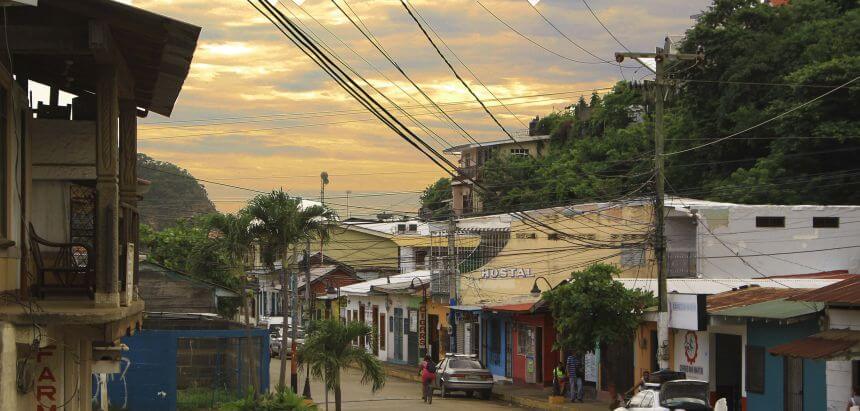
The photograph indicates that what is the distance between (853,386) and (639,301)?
10698 millimetres

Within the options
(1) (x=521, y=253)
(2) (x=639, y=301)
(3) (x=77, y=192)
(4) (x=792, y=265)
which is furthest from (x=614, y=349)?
(3) (x=77, y=192)

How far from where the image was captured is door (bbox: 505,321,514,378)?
49.2m

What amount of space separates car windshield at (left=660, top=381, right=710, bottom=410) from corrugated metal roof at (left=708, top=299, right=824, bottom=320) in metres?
2.71

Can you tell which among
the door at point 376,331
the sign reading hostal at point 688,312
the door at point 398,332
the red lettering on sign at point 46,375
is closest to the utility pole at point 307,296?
the door at point 376,331

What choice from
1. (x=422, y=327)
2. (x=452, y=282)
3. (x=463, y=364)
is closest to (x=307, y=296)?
(x=452, y=282)

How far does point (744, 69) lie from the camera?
6166 centimetres

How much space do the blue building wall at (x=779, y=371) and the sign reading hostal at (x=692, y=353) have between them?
2552mm

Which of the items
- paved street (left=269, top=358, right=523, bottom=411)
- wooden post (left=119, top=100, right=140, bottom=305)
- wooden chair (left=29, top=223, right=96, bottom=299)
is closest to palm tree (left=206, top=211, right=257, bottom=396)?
paved street (left=269, top=358, right=523, bottom=411)

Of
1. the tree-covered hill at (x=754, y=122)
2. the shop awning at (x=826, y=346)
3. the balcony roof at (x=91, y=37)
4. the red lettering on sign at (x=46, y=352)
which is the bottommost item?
the shop awning at (x=826, y=346)

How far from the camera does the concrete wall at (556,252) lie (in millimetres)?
43281

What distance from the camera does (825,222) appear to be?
4266 centimetres

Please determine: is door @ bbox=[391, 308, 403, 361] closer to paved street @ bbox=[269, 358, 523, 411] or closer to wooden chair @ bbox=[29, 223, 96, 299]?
paved street @ bbox=[269, 358, 523, 411]

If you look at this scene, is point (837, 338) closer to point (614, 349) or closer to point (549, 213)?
point (614, 349)

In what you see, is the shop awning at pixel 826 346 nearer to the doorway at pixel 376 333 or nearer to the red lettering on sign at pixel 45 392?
the red lettering on sign at pixel 45 392
